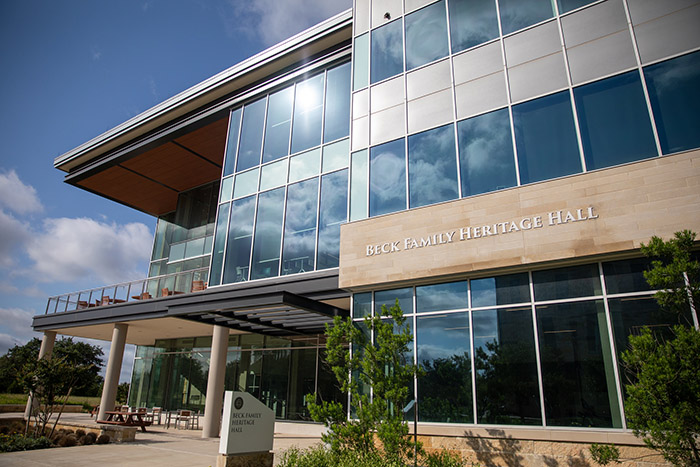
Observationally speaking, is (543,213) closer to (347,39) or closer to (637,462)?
(637,462)

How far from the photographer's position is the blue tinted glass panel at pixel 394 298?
12.6 m

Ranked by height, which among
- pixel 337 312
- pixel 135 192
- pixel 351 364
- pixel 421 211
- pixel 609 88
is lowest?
pixel 351 364

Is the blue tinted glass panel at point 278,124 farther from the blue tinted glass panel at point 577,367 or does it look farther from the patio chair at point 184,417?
the patio chair at point 184,417

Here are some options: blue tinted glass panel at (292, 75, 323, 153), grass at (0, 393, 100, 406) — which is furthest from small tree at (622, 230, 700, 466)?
grass at (0, 393, 100, 406)

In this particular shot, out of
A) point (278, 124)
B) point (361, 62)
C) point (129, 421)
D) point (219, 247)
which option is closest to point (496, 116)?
point (361, 62)

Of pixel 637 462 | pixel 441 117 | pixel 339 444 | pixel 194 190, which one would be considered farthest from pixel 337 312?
pixel 194 190

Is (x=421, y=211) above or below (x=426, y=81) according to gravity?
below

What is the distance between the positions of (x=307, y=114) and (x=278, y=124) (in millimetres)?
1548

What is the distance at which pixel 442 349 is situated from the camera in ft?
38.2

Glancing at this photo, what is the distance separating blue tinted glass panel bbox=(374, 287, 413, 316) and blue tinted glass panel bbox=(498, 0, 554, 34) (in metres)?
8.02

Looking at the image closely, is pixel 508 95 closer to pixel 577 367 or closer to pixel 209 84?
pixel 577 367

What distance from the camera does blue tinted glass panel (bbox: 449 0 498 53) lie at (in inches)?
536

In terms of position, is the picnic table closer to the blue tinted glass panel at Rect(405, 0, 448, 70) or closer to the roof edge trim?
the roof edge trim

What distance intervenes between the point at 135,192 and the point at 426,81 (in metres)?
21.9
